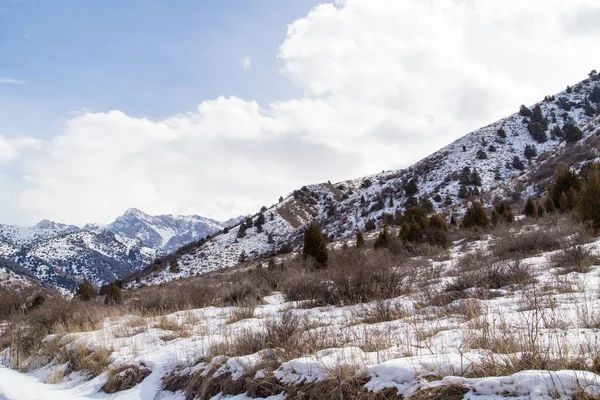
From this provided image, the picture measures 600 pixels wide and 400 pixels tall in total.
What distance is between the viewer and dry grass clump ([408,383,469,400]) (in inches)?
113

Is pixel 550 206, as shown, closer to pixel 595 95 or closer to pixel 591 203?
pixel 591 203

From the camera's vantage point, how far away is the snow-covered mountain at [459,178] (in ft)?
168

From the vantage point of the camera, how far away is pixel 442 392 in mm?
2926

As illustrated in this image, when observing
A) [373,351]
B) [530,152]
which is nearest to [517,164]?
[530,152]

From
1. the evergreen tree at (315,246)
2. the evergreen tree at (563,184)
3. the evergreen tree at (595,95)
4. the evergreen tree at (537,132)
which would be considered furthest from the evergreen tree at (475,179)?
the evergreen tree at (315,246)

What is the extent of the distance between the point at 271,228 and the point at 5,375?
240 ft

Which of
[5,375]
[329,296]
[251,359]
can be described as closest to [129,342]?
[5,375]

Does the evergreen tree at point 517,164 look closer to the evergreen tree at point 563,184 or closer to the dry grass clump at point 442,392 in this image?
the evergreen tree at point 563,184

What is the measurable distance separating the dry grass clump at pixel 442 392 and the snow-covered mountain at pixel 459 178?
42658mm

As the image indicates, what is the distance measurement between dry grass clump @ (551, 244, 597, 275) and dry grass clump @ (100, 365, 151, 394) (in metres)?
8.35

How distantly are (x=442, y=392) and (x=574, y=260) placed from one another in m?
8.08

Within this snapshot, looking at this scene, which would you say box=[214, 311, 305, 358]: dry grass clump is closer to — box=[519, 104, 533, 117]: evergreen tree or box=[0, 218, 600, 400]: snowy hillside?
box=[0, 218, 600, 400]: snowy hillside

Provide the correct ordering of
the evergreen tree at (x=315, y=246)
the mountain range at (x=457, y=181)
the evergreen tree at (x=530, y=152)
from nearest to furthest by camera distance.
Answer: the evergreen tree at (x=315, y=246)
the mountain range at (x=457, y=181)
the evergreen tree at (x=530, y=152)

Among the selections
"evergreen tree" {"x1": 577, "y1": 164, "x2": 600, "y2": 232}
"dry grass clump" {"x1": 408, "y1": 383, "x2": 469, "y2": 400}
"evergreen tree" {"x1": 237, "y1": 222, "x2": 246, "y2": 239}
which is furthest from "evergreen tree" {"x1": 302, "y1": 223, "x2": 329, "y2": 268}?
"evergreen tree" {"x1": 237, "y1": 222, "x2": 246, "y2": 239}
